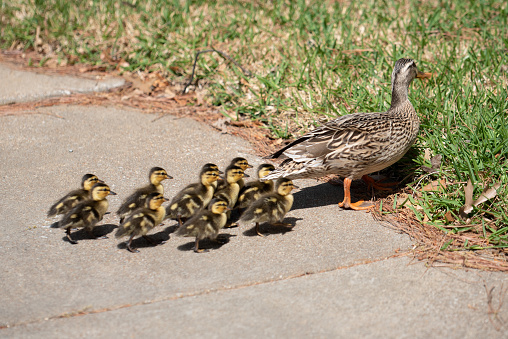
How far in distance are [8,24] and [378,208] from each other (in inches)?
266

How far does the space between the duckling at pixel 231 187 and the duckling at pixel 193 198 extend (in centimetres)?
9

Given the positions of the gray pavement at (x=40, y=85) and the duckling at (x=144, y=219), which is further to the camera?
the gray pavement at (x=40, y=85)

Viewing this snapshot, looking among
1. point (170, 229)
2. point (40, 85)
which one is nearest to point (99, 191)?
point (170, 229)

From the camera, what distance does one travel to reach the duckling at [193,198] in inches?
192

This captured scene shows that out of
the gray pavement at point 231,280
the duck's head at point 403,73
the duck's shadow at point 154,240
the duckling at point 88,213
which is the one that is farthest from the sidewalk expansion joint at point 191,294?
the duck's head at point 403,73

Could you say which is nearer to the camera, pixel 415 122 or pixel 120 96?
pixel 415 122

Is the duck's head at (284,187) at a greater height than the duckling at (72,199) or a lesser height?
greater

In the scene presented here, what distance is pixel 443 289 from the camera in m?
4.00

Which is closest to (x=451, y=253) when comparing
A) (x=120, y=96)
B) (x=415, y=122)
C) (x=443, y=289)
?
(x=443, y=289)

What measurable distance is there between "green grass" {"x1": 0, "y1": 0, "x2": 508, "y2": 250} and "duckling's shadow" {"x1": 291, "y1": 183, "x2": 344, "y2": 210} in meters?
0.76

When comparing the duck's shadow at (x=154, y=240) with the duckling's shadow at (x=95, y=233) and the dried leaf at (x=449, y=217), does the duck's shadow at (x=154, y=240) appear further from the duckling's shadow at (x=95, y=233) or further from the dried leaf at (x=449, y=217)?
the dried leaf at (x=449, y=217)

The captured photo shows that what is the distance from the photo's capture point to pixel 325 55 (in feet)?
24.8

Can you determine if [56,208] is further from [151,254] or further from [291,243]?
[291,243]

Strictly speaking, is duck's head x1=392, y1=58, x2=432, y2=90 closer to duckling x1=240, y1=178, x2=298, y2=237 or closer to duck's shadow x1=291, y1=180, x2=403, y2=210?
duck's shadow x1=291, y1=180, x2=403, y2=210
